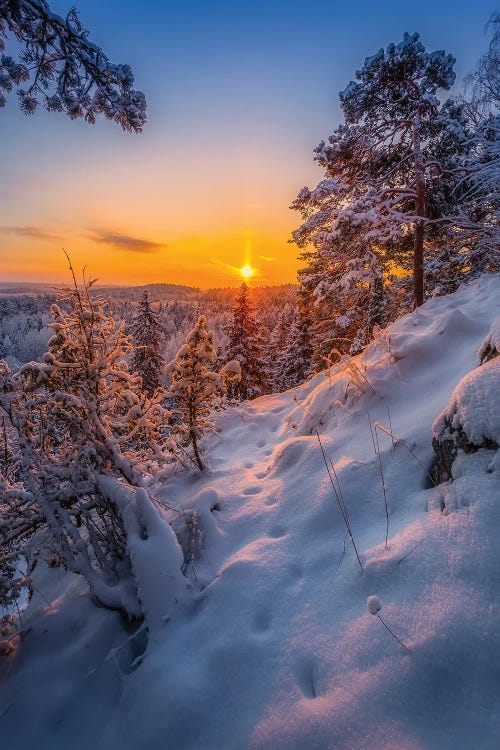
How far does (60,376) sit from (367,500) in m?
3.13

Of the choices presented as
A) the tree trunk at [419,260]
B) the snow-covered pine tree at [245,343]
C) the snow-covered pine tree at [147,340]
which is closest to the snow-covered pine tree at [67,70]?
the tree trunk at [419,260]

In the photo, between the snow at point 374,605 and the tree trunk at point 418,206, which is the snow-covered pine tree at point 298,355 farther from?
the snow at point 374,605

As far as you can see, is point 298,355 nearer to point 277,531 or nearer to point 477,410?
point 277,531

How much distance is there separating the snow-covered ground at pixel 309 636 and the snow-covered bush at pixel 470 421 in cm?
8

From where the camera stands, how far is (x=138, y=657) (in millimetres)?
2016

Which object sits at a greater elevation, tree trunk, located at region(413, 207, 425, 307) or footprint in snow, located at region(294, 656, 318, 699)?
tree trunk, located at region(413, 207, 425, 307)

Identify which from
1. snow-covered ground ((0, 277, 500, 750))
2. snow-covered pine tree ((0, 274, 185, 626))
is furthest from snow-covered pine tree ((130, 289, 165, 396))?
snow-covered ground ((0, 277, 500, 750))

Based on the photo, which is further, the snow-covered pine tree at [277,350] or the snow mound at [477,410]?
the snow-covered pine tree at [277,350]

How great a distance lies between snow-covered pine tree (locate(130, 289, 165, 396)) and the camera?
2409cm

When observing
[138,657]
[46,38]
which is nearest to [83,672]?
[138,657]

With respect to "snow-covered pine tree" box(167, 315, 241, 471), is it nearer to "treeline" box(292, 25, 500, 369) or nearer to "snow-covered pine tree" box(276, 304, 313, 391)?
"treeline" box(292, 25, 500, 369)

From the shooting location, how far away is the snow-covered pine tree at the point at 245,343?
22.2 metres

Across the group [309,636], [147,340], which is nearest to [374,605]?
[309,636]

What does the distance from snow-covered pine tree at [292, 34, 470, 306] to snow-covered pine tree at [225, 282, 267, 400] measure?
10.9 metres
